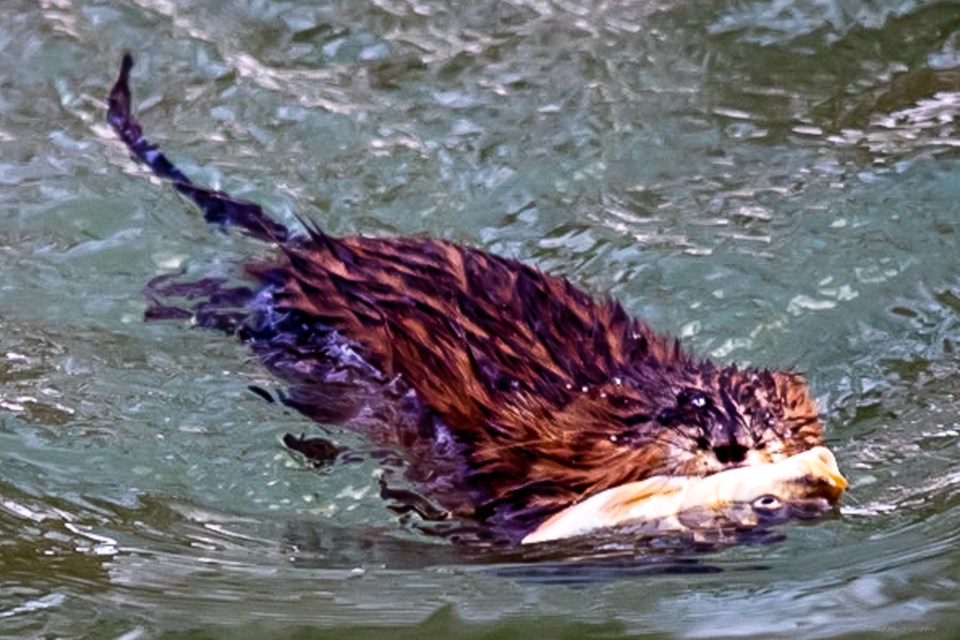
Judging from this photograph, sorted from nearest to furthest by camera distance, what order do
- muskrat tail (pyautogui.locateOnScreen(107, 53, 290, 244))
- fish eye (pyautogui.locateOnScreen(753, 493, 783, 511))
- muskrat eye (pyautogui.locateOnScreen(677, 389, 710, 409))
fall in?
fish eye (pyautogui.locateOnScreen(753, 493, 783, 511)) → muskrat eye (pyautogui.locateOnScreen(677, 389, 710, 409)) → muskrat tail (pyautogui.locateOnScreen(107, 53, 290, 244))

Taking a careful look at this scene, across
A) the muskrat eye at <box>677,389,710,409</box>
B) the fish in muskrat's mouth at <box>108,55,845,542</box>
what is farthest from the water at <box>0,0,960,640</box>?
the muskrat eye at <box>677,389,710,409</box>

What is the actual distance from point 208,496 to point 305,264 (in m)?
0.57

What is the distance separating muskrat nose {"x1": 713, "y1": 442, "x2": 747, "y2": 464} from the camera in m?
3.05

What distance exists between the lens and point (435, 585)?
3096 millimetres

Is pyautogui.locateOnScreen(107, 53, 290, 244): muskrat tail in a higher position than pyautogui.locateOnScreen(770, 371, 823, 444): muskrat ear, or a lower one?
higher

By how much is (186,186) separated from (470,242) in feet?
3.21

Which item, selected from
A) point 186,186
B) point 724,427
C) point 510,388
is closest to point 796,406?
point 724,427

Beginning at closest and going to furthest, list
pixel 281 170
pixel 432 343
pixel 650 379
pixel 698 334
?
1. pixel 650 379
2. pixel 432 343
3. pixel 698 334
4. pixel 281 170

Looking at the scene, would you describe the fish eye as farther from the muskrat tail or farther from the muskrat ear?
the muskrat tail

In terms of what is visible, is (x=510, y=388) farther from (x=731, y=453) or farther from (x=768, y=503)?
(x=768, y=503)

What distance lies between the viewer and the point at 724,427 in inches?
121

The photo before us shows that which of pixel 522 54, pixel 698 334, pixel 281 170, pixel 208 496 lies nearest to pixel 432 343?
pixel 208 496

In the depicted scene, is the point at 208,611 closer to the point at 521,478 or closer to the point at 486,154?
the point at 521,478

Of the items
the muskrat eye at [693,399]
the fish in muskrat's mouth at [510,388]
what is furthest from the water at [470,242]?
the muskrat eye at [693,399]
